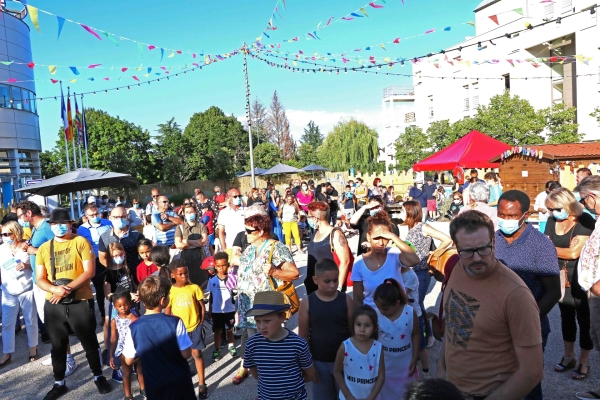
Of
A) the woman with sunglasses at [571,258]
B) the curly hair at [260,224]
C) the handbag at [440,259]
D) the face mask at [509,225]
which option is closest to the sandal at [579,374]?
the woman with sunglasses at [571,258]

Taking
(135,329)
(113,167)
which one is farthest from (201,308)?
(113,167)

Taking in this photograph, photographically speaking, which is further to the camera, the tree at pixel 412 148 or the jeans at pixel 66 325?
the tree at pixel 412 148

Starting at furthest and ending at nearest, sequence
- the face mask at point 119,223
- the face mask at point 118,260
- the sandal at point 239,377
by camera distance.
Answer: the face mask at point 119,223, the face mask at point 118,260, the sandal at point 239,377

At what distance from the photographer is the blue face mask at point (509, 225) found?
3043 millimetres

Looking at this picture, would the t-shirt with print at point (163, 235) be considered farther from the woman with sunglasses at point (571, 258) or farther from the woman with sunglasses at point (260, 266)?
the woman with sunglasses at point (571, 258)

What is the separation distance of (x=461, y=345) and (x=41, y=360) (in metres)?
5.55

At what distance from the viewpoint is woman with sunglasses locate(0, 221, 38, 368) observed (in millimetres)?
5516

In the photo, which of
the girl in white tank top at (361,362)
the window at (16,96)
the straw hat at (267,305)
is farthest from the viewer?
the window at (16,96)

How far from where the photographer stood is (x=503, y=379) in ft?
6.77

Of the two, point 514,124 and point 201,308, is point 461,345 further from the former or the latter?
point 514,124

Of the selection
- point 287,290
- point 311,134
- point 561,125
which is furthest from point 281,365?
point 311,134

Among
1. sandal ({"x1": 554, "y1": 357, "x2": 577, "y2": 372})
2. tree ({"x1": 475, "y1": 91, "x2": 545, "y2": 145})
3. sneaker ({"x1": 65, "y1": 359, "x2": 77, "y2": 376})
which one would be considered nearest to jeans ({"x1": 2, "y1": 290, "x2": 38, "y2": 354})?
sneaker ({"x1": 65, "y1": 359, "x2": 77, "y2": 376})

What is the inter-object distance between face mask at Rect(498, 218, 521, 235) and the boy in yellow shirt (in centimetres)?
305

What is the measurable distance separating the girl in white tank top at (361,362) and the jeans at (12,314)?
445cm
